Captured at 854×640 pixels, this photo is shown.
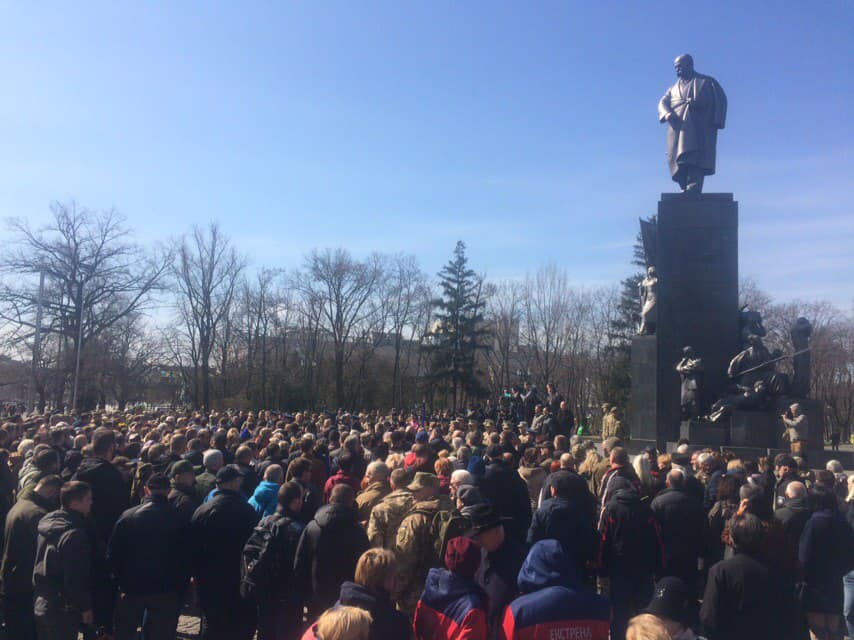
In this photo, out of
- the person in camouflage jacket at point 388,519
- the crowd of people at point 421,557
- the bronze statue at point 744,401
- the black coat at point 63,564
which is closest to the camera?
the crowd of people at point 421,557

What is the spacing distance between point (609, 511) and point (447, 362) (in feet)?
127

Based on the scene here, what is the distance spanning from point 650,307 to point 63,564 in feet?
48.6

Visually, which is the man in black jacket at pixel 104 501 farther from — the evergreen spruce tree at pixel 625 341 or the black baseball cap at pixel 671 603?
the evergreen spruce tree at pixel 625 341

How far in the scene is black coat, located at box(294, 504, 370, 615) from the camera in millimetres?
4832

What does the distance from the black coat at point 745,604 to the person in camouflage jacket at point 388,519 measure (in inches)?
89.2

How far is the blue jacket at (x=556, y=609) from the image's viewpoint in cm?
326

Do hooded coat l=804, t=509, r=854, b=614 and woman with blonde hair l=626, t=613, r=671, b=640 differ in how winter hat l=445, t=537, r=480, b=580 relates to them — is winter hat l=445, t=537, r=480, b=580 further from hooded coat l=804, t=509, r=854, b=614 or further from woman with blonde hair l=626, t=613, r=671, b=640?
hooded coat l=804, t=509, r=854, b=614

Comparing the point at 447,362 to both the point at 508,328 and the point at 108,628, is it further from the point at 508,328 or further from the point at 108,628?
the point at 108,628

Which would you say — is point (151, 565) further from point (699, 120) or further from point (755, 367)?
point (699, 120)

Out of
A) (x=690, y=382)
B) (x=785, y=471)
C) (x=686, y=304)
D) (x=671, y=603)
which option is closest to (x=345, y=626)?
(x=671, y=603)

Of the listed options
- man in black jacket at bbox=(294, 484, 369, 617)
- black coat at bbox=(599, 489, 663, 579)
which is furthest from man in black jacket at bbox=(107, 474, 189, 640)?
black coat at bbox=(599, 489, 663, 579)

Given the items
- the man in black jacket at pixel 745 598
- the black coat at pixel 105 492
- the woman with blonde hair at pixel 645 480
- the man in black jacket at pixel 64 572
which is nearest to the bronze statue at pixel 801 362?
the woman with blonde hair at pixel 645 480

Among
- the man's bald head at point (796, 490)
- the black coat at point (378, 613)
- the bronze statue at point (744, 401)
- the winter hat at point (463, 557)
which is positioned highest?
the bronze statue at point (744, 401)

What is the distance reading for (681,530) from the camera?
19.2ft
